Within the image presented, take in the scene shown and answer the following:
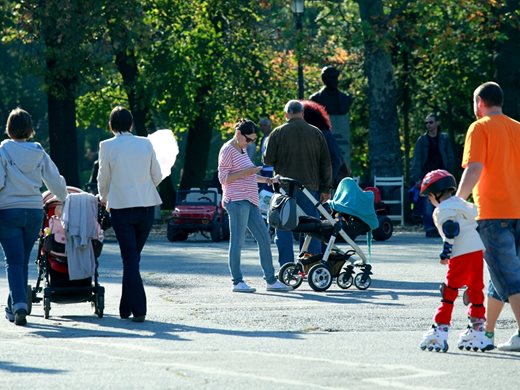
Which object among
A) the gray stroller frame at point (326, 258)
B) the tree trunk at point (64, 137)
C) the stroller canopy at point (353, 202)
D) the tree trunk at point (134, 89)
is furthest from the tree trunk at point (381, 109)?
the gray stroller frame at point (326, 258)

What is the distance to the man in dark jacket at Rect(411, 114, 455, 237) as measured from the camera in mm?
25984

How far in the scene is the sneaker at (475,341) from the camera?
1089 centimetres

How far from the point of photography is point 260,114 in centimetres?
4419

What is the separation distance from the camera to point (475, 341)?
10906 millimetres

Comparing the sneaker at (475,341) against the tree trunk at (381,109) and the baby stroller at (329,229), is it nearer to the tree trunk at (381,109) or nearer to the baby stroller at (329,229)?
the baby stroller at (329,229)

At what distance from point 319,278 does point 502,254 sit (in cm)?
527

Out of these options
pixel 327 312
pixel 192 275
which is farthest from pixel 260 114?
pixel 327 312

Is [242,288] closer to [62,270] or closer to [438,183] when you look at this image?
[62,270]

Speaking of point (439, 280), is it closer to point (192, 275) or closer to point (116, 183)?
point (192, 275)

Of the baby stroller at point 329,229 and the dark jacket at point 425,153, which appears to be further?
the dark jacket at point 425,153

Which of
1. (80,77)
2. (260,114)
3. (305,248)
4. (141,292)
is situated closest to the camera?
(141,292)

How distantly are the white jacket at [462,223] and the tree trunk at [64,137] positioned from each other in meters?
23.0

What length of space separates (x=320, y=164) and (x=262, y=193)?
5.11 meters

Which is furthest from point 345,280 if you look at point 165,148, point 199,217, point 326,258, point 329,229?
point 199,217
